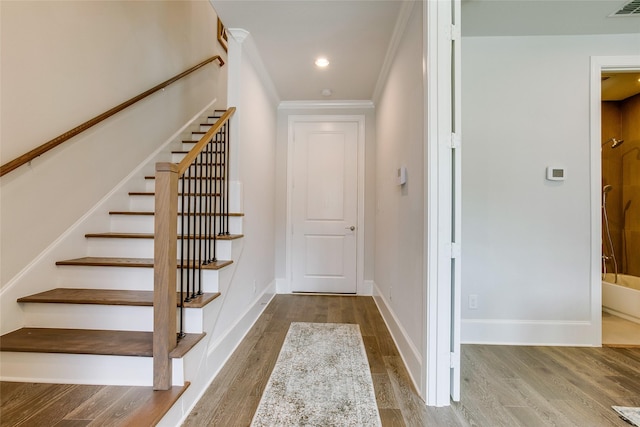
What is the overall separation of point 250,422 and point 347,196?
2.80 metres

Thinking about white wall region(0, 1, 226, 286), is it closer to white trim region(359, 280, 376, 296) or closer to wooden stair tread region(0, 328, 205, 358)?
wooden stair tread region(0, 328, 205, 358)

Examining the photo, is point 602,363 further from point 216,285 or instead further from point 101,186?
point 101,186

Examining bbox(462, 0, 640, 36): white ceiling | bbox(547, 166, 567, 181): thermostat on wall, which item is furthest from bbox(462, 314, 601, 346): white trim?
bbox(462, 0, 640, 36): white ceiling

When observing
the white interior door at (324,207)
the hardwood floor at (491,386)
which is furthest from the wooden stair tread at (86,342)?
the white interior door at (324,207)

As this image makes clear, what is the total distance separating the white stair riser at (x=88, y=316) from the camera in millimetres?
1620

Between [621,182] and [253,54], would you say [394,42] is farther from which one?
[621,182]

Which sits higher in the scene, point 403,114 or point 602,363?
point 403,114

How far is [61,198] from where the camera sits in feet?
6.15

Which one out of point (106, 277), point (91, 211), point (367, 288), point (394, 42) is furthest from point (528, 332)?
point (91, 211)

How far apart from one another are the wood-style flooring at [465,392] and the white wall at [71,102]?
90 centimetres

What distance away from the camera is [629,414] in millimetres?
1413

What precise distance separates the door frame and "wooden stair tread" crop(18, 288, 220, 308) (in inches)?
79.6

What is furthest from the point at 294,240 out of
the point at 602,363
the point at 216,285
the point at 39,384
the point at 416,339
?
the point at 602,363

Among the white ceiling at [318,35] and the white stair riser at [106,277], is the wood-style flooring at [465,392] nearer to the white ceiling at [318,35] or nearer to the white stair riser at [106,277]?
the white stair riser at [106,277]
